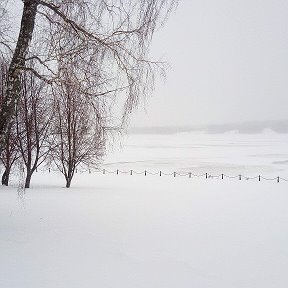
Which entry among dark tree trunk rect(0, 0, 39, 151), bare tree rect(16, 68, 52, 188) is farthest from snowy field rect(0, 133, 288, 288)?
bare tree rect(16, 68, 52, 188)

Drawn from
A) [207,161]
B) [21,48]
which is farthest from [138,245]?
[207,161]

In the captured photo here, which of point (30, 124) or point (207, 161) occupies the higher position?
point (30, 124)

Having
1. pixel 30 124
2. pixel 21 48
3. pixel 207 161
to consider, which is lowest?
pixel 207 161

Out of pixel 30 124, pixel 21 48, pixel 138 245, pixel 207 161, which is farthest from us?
pixel 207 161

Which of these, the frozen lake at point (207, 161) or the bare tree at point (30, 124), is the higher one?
the bare tree at point (30, 124)

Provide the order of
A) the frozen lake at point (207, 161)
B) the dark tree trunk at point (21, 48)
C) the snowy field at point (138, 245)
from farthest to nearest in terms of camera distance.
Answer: the frozen lake at point (207, 161) → the dark tree trunk at point (21, 48) → the snowy field at point (138, 245)

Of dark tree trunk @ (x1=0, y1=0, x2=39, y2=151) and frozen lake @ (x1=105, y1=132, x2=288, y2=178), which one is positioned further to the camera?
frozen lake @ (x1=105, y1=132, x2=288, y2=178)

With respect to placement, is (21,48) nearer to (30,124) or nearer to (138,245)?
(138,245)

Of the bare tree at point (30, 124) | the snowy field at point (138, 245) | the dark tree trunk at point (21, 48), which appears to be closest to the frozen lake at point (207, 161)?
the snowy field at point (138, 245)

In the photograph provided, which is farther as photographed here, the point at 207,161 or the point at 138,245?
the point at 207,161

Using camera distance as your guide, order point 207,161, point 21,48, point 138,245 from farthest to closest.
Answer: point 207,161, point 138,245, point 21,48

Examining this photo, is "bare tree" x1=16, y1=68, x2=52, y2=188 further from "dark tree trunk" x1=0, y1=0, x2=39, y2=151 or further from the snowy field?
"dark tree trunk" x1=0, y1=0, x2=39, y2=151

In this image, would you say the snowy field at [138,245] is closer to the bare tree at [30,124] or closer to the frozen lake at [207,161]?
the frozen lake at [207,161]

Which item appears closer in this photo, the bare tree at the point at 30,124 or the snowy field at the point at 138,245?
the snowy field at the point at 138,245
